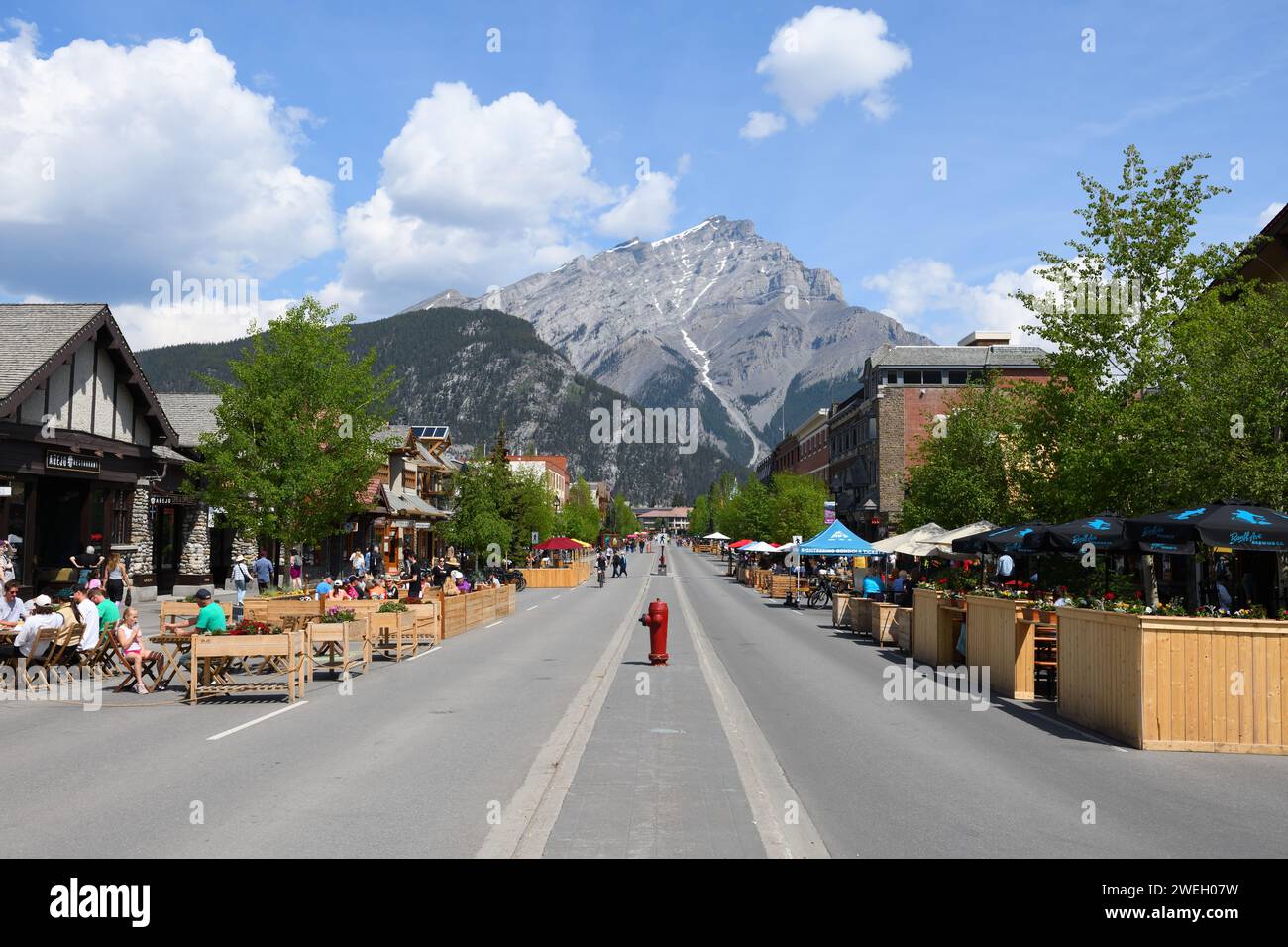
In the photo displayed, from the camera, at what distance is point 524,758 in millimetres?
9719

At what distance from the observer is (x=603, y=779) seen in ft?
28.7

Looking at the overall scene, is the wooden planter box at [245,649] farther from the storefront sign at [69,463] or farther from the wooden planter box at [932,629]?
the storefront sign at [69,463]

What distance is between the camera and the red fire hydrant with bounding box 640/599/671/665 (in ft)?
58.6

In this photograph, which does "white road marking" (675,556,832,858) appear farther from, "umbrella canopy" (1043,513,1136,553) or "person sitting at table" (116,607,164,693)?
"person sitting at table" (116,607,164,693)

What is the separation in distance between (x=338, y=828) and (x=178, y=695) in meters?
8.29

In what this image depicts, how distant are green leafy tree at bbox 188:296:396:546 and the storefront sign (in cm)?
262

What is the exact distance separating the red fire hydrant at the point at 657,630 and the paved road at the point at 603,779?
2.08 metres

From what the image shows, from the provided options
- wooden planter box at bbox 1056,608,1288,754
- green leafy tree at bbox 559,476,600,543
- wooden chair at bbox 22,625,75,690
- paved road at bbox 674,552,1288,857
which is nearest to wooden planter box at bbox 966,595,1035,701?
paved road at bbox 674,552,1288,857

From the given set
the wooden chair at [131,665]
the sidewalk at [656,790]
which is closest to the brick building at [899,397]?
the wooden chair at [131,665]

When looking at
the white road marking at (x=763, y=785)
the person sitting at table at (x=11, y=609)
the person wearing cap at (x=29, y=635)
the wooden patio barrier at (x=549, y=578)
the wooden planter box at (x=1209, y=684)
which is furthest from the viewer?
the wooden patio barrier at (x=549, y=578)

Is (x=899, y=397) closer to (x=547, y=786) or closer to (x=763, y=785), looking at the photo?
(x=763, y=785)

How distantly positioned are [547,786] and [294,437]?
903 inches

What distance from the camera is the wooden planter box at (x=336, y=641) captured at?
617 inches
